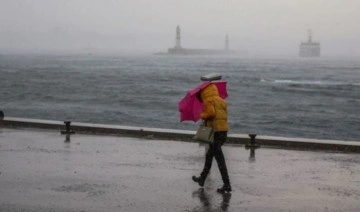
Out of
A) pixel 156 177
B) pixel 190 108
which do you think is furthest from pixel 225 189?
pixel 156 177

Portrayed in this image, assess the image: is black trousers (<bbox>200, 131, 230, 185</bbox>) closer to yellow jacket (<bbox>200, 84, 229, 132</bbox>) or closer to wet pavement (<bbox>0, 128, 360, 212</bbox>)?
yellow jacket (<bbox>200, 84, 229, 132</bbox>)

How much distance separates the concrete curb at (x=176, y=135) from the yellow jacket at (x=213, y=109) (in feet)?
14.2

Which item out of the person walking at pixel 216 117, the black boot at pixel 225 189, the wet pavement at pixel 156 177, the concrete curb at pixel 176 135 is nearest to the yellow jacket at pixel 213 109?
the person walking at pixel 216 117

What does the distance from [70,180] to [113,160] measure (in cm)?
175

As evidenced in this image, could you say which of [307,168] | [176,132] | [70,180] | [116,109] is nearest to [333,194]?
[307,168]

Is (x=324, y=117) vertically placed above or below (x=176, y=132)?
below

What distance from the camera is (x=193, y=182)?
8297mm

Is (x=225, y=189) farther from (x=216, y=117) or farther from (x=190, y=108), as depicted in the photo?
(x=190, y=108)

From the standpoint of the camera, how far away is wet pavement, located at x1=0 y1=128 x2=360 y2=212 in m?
7.02

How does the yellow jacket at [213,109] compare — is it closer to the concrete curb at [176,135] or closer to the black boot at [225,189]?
the black boot at [225,189]

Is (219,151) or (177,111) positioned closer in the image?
(219,151)

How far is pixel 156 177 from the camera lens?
858 cm

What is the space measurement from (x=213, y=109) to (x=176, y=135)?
4992mm

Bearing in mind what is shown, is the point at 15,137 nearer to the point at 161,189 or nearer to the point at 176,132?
the point at 176,132
